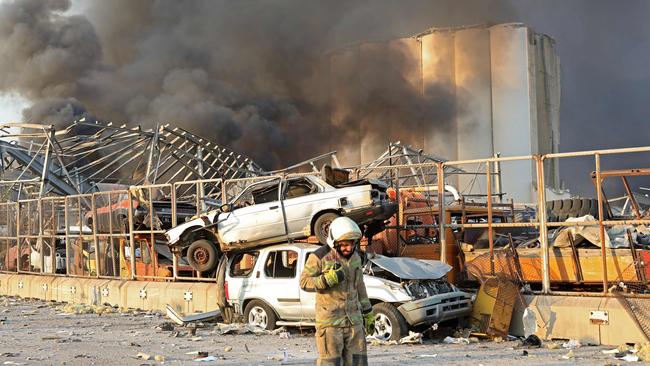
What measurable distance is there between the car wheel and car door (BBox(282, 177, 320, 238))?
142 centimetres

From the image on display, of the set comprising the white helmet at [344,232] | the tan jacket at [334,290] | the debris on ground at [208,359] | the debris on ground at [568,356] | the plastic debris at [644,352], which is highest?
the white helmet at [344,232]

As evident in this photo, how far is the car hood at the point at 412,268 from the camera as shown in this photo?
984 centimetres

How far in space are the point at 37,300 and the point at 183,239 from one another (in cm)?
678

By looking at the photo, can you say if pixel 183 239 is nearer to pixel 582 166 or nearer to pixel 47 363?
pixel 47 363

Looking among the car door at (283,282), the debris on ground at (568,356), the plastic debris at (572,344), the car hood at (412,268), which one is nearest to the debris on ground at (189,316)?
the car door at (283,282)

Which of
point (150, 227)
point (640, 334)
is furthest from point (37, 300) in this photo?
point (640, 334)

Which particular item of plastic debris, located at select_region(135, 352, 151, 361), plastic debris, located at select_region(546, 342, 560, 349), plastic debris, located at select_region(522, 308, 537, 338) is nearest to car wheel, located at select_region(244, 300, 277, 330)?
plastic debris, located at select_region(135, 352, 151, 361)

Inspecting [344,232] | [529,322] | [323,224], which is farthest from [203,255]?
[344,232]

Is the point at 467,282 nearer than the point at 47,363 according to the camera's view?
No

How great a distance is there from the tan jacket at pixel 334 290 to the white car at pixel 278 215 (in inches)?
228

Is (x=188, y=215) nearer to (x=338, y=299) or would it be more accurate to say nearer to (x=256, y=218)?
(x=256, y=218)

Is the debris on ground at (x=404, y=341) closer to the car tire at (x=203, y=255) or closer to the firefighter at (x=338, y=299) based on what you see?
the firefighter at (x=338, y=299)

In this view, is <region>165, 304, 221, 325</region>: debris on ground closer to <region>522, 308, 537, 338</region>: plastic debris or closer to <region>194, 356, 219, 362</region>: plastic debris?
<region>194, 356, 219, 362</region>: plastic debris

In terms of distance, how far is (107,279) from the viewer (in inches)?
633
